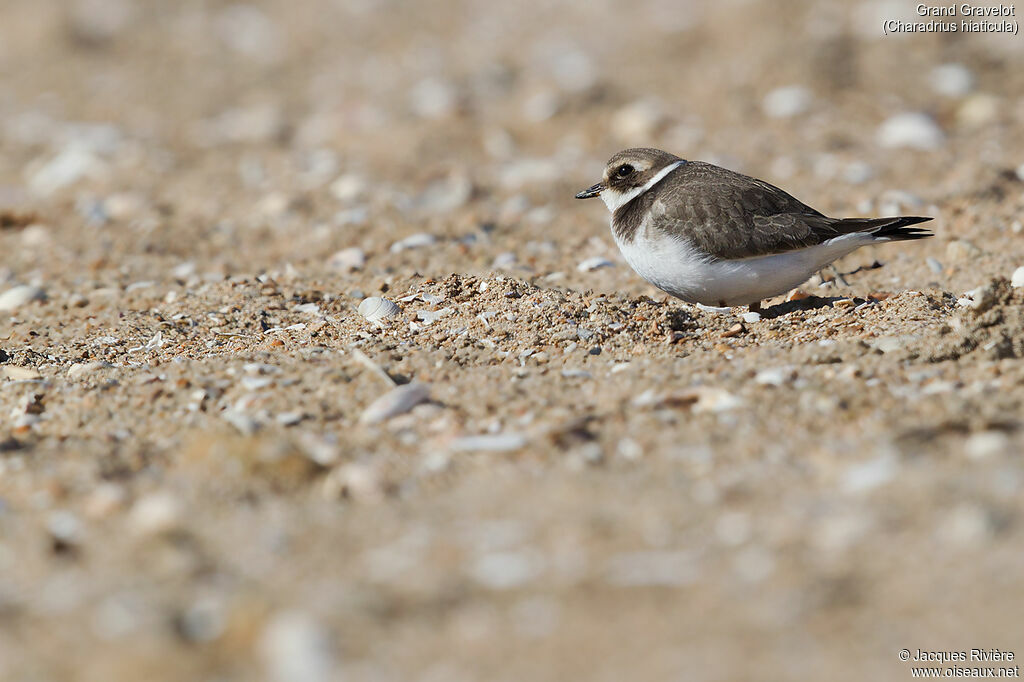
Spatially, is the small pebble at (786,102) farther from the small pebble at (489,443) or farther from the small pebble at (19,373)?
the small pebble at (19,373)

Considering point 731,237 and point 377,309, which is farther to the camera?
point 377,309

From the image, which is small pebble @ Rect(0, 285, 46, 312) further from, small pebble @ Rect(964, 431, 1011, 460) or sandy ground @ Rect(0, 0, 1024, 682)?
small pebble @ Rect(964, 431, 1011, 460)

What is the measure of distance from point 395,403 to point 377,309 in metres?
1.42

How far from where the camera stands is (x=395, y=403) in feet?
12.2

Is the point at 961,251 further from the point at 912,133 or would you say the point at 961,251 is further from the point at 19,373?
the point at 19,373

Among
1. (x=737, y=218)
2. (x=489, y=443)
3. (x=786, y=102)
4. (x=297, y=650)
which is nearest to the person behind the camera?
(x=297, y=650)

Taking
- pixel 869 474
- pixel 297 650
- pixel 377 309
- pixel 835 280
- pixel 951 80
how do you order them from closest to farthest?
pixel 297 650, pixel 869 474, pixel 377 309, pixel 835 280, pixel 951 80

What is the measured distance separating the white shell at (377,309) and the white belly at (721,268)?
3.86ft

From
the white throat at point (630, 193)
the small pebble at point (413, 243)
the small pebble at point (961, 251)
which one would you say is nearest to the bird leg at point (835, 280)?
the small pebble at point (961, 251)

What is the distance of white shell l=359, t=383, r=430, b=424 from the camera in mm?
3684

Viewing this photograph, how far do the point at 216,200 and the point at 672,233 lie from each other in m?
4.01

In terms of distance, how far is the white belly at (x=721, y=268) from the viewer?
4.70m

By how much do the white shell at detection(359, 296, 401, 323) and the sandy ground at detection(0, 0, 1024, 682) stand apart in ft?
0.19

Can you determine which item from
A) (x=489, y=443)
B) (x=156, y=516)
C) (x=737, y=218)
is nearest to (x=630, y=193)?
(x=737, y=218)
